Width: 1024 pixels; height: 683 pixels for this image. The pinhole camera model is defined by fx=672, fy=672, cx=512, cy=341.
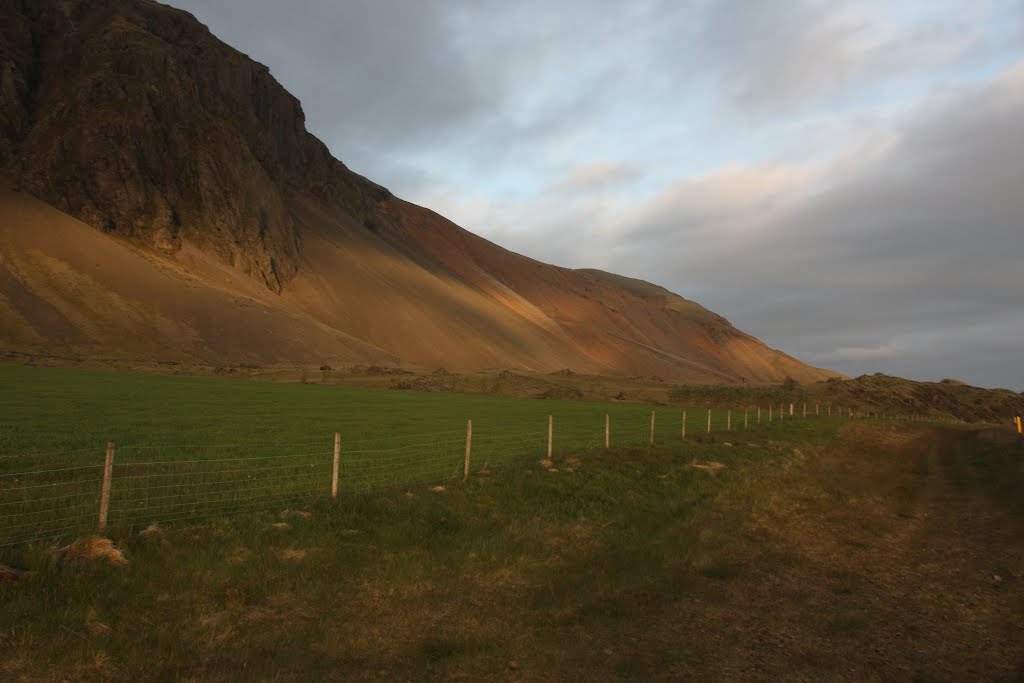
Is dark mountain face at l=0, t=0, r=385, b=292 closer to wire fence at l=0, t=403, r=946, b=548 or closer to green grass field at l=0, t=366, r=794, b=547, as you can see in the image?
green grass field at l=0, t=366, r=794, b=547

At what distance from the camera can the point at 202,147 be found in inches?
4461

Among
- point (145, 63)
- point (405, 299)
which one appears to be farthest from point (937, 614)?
point (145, 63)

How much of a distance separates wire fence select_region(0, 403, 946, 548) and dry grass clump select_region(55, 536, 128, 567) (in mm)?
967

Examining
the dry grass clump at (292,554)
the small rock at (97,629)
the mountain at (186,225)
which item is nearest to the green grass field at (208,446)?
the dry grass clump at (292,554)

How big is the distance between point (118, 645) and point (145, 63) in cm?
12752

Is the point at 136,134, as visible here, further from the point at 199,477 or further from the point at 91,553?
the point at 91,553

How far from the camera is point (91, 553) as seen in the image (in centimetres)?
812

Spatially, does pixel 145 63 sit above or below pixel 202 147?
above

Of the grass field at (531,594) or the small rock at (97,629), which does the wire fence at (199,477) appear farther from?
the small rock at (97,629)

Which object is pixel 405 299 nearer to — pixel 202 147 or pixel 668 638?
pixel 202 147

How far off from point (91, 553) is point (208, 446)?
9.89 metres

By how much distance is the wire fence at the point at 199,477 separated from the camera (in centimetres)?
1051

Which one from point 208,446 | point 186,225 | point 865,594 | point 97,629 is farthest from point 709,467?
point 186,225

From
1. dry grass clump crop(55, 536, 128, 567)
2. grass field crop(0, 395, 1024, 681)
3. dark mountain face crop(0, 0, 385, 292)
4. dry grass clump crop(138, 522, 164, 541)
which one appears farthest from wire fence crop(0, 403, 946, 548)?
dark mountain face crop(0, 0, 385, 292)
